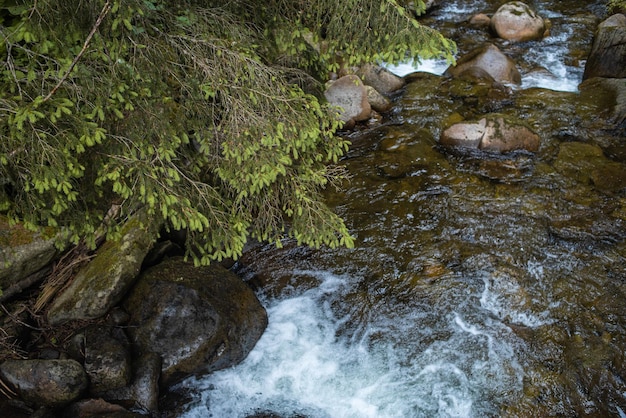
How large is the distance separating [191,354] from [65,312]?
1847 mm

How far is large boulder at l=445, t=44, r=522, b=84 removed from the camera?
13.0 metres

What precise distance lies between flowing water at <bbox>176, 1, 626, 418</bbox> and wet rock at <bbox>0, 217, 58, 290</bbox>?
288cm

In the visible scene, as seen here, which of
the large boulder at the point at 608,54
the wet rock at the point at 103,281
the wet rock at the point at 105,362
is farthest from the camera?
the large boulder at the point at 608,54

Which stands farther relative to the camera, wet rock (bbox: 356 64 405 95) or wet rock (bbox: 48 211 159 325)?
wet rock (bbox: 356 64 405 95)

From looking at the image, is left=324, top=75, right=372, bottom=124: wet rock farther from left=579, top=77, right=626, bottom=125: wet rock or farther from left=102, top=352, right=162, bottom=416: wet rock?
left=102, top=352, right=162, bottom=416: wet rock

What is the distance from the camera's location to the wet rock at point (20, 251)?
5.83 metres

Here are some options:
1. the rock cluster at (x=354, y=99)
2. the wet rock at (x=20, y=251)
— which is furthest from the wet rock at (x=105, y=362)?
the rock cluster at (x=354, y=99)

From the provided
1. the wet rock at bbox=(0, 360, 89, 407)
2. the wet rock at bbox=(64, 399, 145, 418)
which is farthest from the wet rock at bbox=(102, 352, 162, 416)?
the wet rock at bbox=(0, 360, 89, 407)

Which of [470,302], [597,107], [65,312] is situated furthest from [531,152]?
[65,312]

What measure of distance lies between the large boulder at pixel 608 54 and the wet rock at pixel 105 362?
13.4m

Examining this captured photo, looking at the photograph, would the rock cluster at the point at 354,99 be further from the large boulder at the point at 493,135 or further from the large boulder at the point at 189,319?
the large boulder at the point at 189,319

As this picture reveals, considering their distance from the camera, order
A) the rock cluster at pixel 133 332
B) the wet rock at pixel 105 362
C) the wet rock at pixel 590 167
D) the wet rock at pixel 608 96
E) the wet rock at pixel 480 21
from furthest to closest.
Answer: the wet rock at pixel 480 21
the wet rock at pixel 608 96
the wet rock at pixel 590 167
the wet rock at pixel 105 362
the rock cluster at pixel 133 332

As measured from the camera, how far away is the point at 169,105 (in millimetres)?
4434

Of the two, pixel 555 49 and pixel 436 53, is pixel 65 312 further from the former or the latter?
pixel 555 49
